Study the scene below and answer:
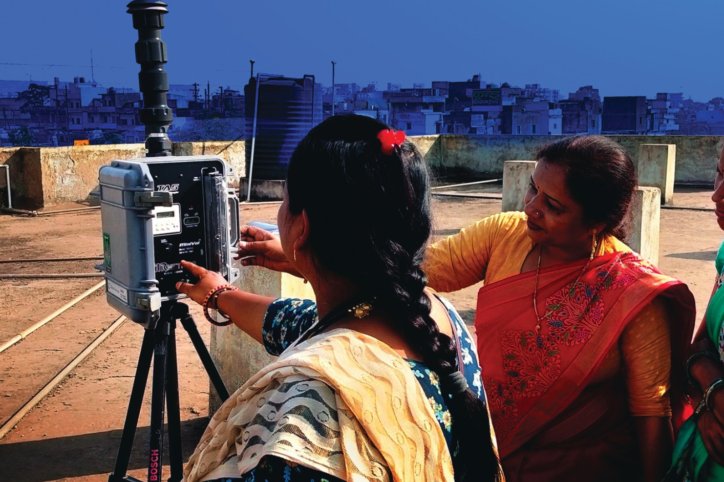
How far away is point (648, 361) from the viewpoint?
1896mm

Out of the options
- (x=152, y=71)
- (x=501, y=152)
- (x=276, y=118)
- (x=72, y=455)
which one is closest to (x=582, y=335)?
(x=152, y=71)

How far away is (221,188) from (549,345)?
0.97 metres

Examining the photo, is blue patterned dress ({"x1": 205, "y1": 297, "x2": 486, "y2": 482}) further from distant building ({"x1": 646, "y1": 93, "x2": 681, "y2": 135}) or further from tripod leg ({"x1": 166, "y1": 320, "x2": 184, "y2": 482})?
distant building ({"x1": 646, "y1": 93, "x2": 681, "y2": 135})

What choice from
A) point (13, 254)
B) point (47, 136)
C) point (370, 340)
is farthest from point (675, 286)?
point (47, 136)

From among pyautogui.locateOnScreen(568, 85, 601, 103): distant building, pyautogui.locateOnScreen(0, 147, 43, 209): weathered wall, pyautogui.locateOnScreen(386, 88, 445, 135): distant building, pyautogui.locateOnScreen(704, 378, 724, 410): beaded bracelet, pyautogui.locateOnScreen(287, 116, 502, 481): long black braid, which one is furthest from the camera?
pyautogui.locateOnScreen(568, 85, 601, 103): distant building

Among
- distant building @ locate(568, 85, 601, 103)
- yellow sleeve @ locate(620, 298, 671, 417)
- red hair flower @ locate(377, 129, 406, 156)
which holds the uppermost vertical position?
distant building @ locate(568, 85, 601, 103)

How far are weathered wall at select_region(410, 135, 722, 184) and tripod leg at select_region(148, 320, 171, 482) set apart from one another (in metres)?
10.6

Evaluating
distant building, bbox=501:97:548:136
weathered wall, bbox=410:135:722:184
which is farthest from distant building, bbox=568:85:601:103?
weathered wall, bbox=410:135:722:184

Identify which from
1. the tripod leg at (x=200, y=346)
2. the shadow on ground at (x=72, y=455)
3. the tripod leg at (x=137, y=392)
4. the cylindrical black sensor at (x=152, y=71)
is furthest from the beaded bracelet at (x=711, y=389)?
the shadow on ground at (x=72, y=455)

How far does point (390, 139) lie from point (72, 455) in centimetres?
258

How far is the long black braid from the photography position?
108cm

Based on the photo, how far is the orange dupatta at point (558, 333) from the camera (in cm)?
192

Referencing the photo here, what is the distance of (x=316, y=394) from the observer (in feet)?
3.16

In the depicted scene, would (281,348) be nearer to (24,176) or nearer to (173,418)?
(173,418)
